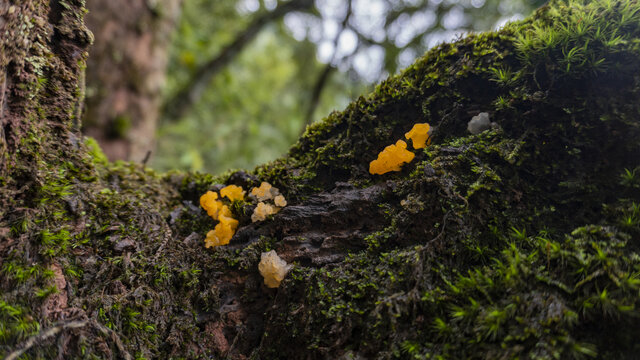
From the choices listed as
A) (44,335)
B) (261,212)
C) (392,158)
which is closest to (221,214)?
(261,212)

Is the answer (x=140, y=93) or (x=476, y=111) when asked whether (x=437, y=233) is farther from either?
(x=140, y=93)

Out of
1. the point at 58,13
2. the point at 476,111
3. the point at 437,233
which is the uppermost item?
the point at 58,13

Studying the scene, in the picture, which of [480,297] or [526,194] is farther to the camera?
[526,194]

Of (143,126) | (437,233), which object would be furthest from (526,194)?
(143,126)

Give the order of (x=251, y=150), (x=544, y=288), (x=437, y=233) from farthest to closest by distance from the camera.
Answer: (x=251, y=150) → (x=437, y=233) → (x=544, y=288)

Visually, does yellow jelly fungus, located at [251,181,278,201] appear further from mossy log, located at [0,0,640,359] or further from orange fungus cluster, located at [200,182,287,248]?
mossy log, located at [0,0,640,359]

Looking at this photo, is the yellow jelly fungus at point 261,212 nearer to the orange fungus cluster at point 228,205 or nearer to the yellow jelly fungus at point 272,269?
the orange fungus cluster at point 228,205

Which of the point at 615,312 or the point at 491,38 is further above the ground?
the point at 491,38
